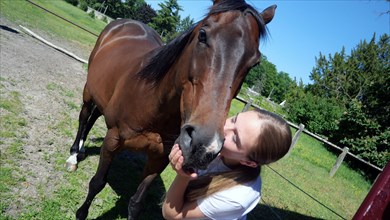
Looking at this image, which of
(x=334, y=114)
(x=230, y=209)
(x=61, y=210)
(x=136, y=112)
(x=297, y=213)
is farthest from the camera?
(x=334, y=114)

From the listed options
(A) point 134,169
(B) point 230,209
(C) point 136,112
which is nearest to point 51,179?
(A) point 134,169

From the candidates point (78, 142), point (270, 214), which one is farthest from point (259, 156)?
point (270, 214)

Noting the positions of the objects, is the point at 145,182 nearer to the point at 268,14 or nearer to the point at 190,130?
the point at 190,130

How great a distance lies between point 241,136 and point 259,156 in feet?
0.50

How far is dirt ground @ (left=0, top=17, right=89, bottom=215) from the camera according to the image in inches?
138

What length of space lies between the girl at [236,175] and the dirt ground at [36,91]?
2.04 metres

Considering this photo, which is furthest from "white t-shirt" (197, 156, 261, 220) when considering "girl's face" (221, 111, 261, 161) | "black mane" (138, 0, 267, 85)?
"black mane" (138, 0, 267, 85)

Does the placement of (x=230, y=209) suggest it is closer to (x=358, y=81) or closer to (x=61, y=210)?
(x=61, y=210)

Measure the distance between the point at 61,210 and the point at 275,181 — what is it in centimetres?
500

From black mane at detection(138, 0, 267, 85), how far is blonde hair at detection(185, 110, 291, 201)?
689mm

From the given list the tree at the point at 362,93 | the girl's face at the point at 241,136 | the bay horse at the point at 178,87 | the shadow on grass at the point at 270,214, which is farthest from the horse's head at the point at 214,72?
the tree at the point at 362,93

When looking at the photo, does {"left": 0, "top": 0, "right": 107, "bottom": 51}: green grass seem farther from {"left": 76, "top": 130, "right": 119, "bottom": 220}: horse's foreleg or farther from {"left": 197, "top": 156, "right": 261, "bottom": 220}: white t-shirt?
{"left": 197, "top": 156, "right": 261, "bottom": 220}: white t-shirt

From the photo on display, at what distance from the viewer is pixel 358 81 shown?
96.5 ft

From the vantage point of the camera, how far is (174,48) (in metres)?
2.32
